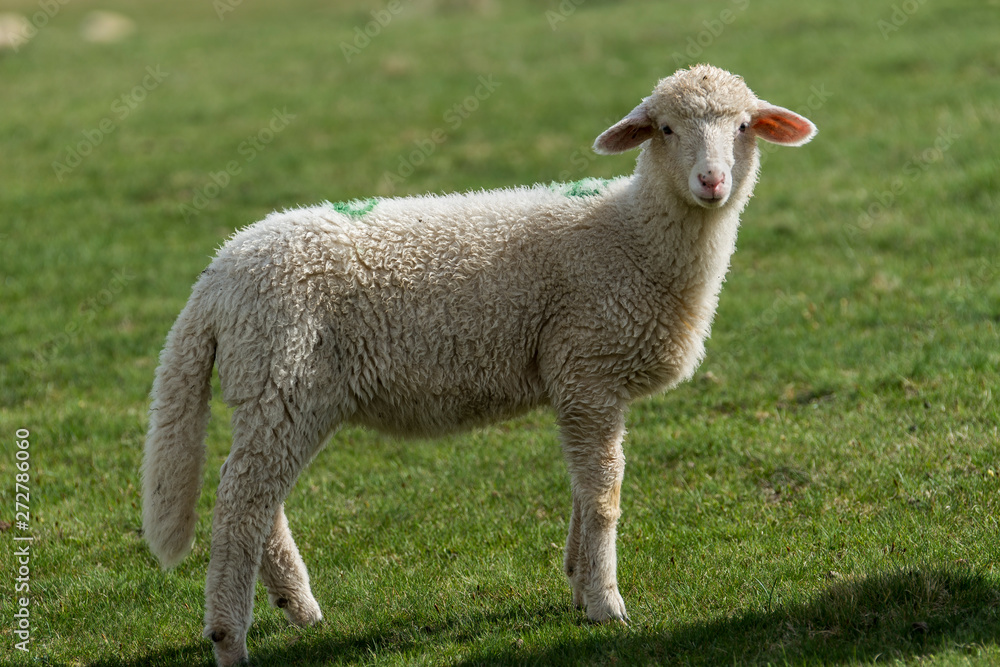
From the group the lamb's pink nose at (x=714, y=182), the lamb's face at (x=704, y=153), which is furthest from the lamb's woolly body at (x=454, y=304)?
the lamb's pink nose at (x=714, y=182)

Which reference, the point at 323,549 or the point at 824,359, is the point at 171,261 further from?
the point at 824,359

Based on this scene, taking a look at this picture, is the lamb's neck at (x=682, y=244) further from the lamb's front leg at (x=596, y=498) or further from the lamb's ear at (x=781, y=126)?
the lamb's front leg at (x=596, y=498)

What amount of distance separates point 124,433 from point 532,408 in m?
3.82

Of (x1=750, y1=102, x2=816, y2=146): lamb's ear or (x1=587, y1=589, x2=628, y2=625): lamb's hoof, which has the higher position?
(x1=750, y1=102, x2=816, y2=146): lamb's ear

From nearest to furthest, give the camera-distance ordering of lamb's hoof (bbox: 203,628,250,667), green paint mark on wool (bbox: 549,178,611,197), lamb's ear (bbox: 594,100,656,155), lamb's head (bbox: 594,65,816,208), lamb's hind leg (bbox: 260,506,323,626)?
lamb's hoof (bbox: 203,628,250,667) → lamb's head (bbox: 594,65,816,208) → lamb's ear (bbox: 594,100,656,155) → lamb's hind leg (bbox: 260,506,323,626) → green paint mark on wool (bbox: 549,178,611,197)

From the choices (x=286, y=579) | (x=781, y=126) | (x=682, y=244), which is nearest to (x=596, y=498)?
(x=682, y=244)

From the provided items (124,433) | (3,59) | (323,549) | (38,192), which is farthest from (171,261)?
(3,59)

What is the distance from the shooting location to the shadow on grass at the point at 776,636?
4086mm

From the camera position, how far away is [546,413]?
25.4ft

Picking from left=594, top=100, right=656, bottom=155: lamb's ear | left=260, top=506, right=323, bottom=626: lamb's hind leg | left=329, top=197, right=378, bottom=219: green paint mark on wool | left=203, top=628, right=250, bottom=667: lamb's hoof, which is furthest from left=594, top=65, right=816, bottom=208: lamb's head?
left=203, top=628, right=250, bottom=667: lamb's hoof

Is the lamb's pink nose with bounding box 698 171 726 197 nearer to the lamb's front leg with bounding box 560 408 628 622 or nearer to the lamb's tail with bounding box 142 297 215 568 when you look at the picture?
the lamb's front leg with bounding box 560 408 628 622

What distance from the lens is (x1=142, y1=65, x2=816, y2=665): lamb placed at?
15.1 ft

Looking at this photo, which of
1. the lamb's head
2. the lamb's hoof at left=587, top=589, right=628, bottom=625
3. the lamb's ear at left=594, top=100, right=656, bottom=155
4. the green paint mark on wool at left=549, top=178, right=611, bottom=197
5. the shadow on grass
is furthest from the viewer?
the green paint mark on wool at left=549, top=178, right=611, bottom=197

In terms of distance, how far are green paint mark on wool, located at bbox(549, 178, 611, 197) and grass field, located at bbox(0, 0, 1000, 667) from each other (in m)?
1.93
